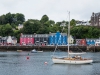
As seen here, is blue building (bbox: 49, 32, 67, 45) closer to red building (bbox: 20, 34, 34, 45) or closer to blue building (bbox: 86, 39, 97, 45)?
blue building (bbox: 86, 39, 97, 45)

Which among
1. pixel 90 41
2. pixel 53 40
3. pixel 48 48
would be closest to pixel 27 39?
pixel 53 40

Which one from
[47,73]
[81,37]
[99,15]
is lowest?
[47,73]

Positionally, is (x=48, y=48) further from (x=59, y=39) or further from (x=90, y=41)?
(x=90, y=41)

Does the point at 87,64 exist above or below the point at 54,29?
below

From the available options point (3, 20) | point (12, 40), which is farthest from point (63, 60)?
point (3, 20)

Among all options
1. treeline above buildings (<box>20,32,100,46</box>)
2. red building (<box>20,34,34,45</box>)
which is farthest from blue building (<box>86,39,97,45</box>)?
red building (<box>20,34,34,45</box>)

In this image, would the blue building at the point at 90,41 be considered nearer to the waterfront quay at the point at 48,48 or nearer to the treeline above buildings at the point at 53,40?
the treeline above buildings at the point at 53,40

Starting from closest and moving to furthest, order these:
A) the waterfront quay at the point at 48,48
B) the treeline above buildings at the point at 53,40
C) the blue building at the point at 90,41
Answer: the waterfront quay at the point at 48,48
the blue building at the point at 90,41
the treeline above buildings at the point at 53,40

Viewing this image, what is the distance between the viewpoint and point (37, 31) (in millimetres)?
157375

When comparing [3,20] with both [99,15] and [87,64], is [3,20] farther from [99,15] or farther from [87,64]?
[87,64]

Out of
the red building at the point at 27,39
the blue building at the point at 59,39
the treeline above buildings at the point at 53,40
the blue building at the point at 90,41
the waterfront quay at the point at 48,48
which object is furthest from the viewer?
the red building at the point at 27,39

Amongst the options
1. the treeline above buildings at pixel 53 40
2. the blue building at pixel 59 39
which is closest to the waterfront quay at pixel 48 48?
the treeline above buildings at pixel 53 40

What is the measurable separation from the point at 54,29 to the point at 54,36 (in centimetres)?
2587

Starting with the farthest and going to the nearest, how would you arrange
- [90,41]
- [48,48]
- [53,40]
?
[53,40]
[90,41]
[48,48]
